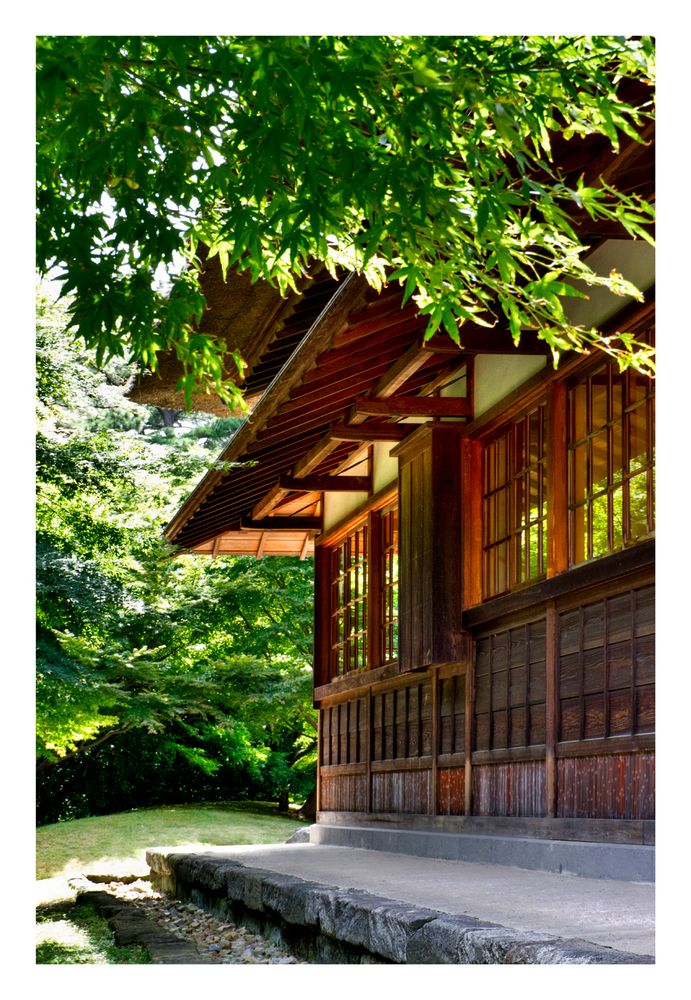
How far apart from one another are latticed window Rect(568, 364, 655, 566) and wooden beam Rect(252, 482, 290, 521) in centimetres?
474

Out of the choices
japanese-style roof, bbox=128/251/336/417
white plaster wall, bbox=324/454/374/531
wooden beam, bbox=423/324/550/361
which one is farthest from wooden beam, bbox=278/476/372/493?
wooden beam, bbox=423/324/550/361

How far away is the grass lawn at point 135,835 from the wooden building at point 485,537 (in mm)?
4607

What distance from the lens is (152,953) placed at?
6.55 meters

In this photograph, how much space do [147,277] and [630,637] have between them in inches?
139

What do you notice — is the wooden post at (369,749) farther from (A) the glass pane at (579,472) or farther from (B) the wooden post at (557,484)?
(A) the glass pane at (579,472)

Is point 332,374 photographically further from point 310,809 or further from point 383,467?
point 310,809

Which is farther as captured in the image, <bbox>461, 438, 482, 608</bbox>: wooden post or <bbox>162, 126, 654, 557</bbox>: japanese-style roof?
<bbox>461, 438, 482, 608</bbox>: wooden post

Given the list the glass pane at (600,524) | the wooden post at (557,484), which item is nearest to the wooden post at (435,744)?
the wooden post at (557,484)

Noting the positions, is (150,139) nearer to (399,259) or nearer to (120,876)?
(399,259)

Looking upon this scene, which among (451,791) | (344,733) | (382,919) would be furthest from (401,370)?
(344,733)

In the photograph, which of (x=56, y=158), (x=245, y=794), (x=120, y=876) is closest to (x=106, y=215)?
(x=56, y=158)

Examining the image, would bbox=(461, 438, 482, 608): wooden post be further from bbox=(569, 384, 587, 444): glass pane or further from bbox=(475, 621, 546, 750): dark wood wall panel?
bbox=(569, 384, 587, 444): glass pane

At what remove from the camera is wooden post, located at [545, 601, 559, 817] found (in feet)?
23.5

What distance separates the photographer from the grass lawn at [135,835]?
15000mm
